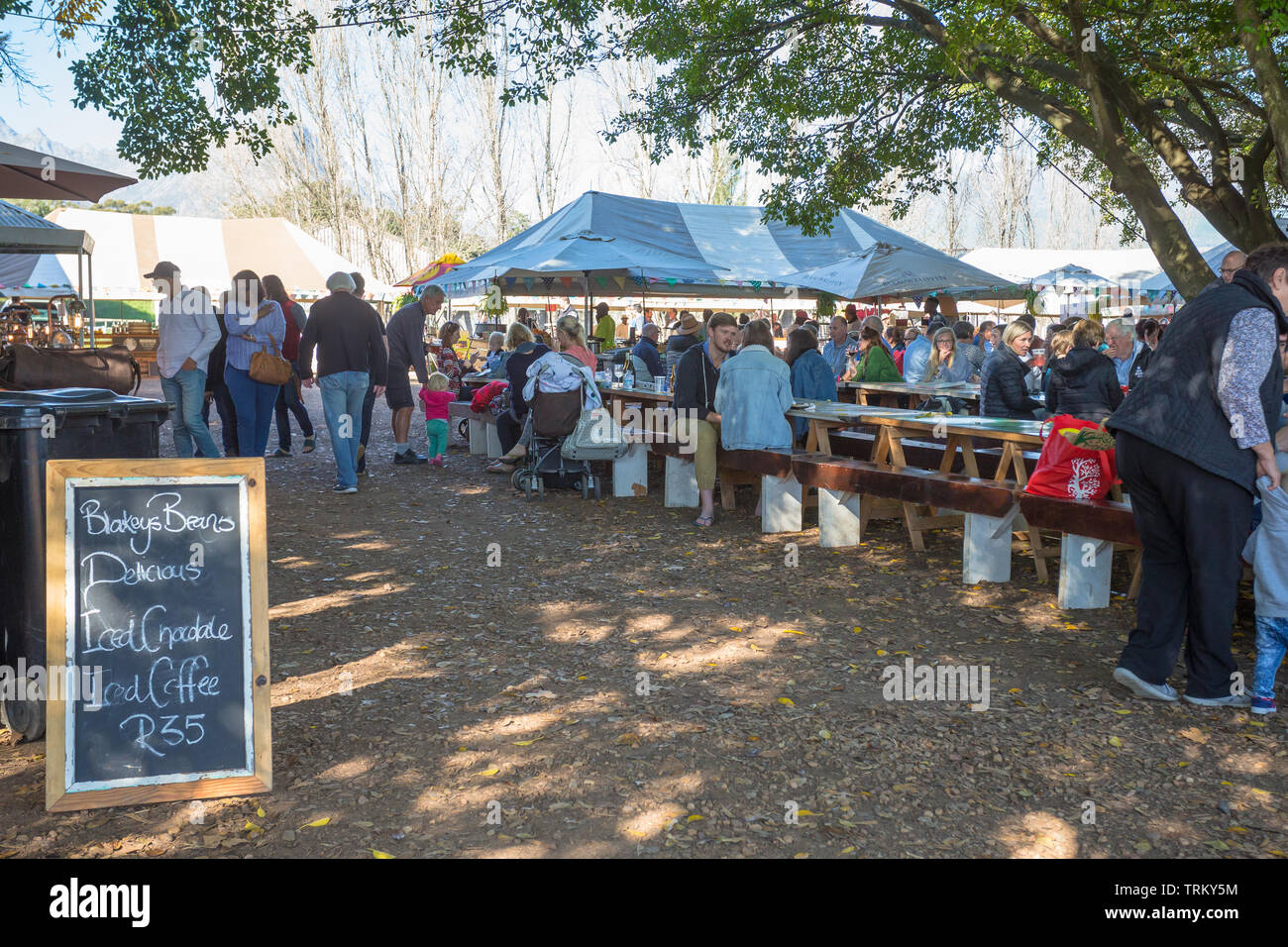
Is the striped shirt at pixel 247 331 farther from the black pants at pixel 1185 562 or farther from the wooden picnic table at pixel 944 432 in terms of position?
the black pants at pixel 1185 562

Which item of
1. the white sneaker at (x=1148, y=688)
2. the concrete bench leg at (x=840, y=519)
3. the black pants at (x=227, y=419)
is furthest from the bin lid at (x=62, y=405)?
the black pants at (x=227, y=419)

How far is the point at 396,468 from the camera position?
10.8 meters

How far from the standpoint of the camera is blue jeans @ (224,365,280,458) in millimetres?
8727

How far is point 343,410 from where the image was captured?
8.91 meters

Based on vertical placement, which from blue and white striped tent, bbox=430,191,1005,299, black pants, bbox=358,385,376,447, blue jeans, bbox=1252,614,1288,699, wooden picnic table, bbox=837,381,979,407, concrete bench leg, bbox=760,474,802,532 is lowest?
blue jeans, bbox=1252,614,1288,699

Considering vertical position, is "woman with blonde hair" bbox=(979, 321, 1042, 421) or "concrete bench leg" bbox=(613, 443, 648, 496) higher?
"woman with blonde hair" bbox=(979, 321, 1042, 421)

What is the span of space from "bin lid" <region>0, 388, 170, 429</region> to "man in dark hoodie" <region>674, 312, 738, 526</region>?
4.61m

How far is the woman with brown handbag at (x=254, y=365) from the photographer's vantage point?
339 inches

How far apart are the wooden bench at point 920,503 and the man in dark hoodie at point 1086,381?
43.4 inches

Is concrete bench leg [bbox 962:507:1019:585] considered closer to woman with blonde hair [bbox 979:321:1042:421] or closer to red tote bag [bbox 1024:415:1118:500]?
red tote bag [bbox 1024:415:1118:500]

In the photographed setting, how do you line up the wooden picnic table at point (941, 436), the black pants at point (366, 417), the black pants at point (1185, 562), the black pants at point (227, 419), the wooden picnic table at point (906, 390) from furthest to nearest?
1. the wooden picnic table at point (906, 390)
2. the black pants at point (366, 417)
3. the black pants at point (227, 419)
4. the wooden picnic table at point (941, 436)
5. the black pants at point (1185, 562)

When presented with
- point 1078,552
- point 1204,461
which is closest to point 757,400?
point 1078,552

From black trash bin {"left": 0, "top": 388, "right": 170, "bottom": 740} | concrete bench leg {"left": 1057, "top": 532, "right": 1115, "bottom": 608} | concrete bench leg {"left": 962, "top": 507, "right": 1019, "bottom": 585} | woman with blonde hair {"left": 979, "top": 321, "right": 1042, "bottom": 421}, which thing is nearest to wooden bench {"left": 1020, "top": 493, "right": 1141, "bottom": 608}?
concrete bench leg {"left": 1057, "top": 532, "right": 1115, "bottom": 608}

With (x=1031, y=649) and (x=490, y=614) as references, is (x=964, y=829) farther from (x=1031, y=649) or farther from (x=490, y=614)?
(x=490, y=614)
